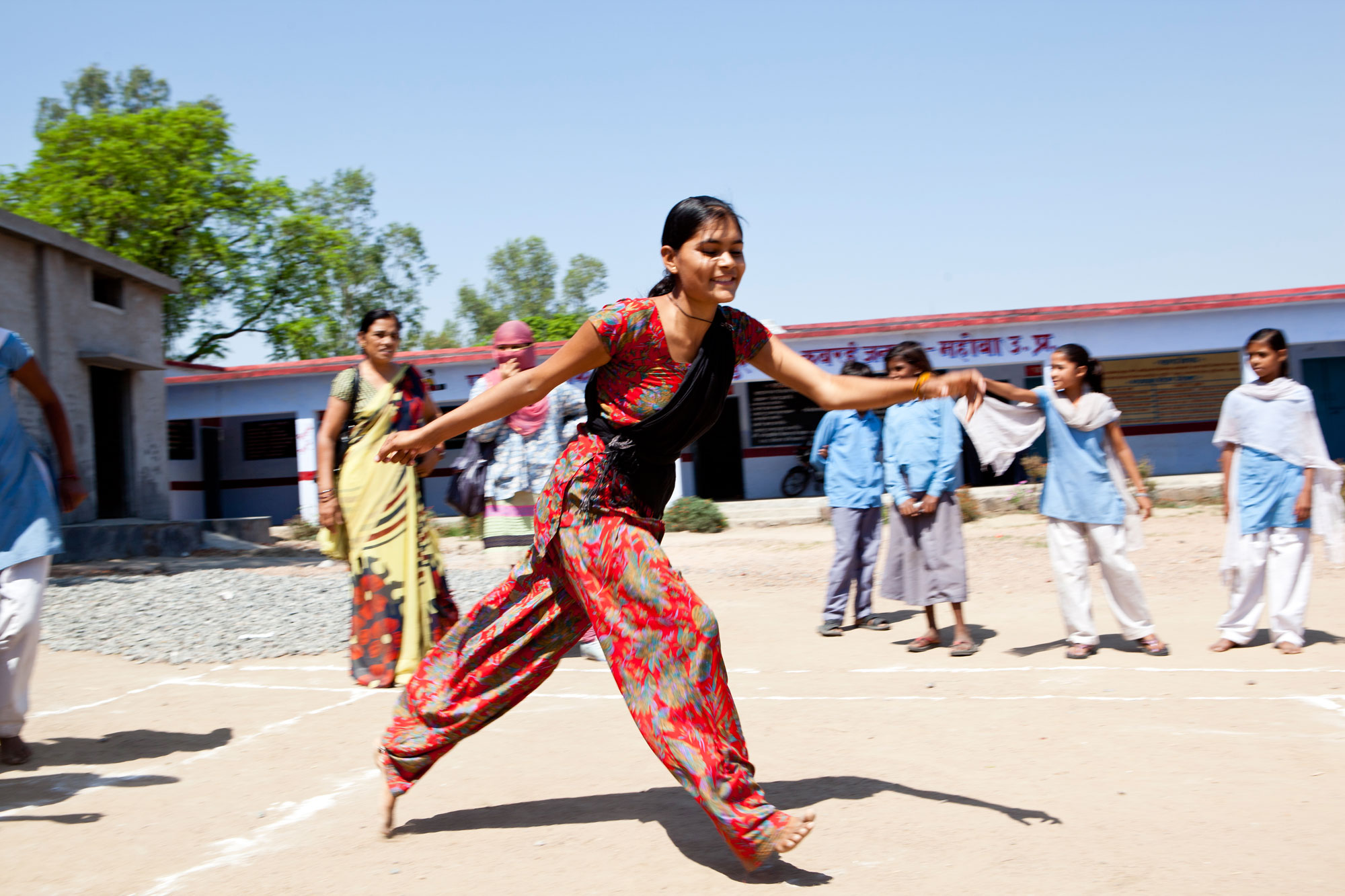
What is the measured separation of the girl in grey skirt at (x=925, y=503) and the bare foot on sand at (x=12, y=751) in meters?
4.63

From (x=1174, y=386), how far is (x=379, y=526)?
20946mm

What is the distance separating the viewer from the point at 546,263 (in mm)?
57062

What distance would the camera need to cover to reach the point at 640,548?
291 centimetres

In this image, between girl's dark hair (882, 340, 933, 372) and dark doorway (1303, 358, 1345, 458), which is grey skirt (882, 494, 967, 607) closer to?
girl's dark hair (882, 340, 933, 372)

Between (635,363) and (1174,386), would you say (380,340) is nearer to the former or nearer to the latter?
(635,363)

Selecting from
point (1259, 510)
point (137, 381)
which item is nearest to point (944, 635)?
point (1259, 510)

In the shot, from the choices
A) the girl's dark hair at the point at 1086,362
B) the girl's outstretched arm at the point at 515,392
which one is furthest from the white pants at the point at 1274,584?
the girl's outstretched arm at the point at 515,392

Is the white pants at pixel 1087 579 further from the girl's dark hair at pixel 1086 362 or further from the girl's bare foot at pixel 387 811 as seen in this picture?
the girl's bare foot at pixel 387 811

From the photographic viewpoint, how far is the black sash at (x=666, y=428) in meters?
2.98

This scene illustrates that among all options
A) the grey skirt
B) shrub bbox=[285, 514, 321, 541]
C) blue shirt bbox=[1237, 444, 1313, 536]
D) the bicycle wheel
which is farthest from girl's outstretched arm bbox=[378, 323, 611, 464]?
the bicycle wheel

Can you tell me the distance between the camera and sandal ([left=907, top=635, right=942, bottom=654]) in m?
6.46

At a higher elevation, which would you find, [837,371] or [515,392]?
[837,371]

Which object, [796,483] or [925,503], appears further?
[796,483]

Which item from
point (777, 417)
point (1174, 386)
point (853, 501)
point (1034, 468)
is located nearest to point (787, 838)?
point (853, 501)
